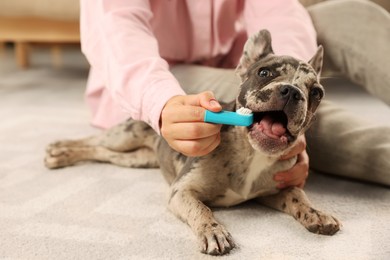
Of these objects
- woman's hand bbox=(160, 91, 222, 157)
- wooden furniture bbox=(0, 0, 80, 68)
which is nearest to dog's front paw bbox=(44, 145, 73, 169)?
woman's hand bbox=(160, 91, 222, 157)

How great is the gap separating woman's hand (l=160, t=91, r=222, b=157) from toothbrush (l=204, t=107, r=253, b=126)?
0.03 ft

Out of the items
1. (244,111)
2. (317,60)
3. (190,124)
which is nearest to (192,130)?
(190,124)

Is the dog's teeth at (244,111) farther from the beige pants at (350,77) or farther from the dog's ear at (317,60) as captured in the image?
the beige pants at (350,77)

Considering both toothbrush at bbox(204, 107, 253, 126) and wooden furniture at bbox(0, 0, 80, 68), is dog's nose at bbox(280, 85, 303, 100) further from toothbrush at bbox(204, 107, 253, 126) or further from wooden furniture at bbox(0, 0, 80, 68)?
wooden furniture at bbox(0, 0, 80, 68)

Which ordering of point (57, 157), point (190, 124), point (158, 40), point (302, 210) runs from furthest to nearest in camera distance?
point (158, 40)
point (57, 157)
point (302, 210)
point (190, 124)

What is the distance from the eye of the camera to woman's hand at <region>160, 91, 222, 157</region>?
1104 millimetres

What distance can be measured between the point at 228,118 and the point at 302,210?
378 mm

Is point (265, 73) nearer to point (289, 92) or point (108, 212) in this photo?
point (289, 92)

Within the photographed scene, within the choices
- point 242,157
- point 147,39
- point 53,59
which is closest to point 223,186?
point 242,157

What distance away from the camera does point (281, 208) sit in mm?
1403

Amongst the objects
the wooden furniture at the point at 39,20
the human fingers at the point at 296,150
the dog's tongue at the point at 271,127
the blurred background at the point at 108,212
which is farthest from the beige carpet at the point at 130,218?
the wooden furniture at the point at 39,20

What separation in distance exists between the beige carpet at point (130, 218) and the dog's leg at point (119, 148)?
4cm

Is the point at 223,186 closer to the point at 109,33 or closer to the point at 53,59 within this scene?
the point at 109,33

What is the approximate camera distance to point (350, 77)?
191 centimetres
